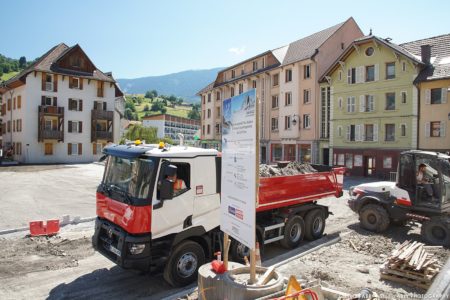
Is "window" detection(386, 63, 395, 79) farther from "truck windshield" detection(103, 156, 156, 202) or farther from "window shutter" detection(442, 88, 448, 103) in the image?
"truck windshield" detection(103, 156, 156, 202)

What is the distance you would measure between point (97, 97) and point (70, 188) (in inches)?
1182

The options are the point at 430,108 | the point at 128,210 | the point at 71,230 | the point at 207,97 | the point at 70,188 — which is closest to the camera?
the point at 128,210

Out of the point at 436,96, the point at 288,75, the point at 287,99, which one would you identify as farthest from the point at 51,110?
the point at 436,96

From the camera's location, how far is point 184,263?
7.00 m

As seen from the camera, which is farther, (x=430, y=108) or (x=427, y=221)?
(x=430, y=108)

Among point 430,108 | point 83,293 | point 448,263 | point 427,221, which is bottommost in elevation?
point 83,293

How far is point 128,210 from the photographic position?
648cm

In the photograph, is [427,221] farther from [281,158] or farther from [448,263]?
[281,158]

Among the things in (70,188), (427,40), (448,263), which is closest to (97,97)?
(70,188)

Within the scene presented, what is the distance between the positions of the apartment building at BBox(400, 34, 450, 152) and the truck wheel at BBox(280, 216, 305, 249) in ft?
71.5

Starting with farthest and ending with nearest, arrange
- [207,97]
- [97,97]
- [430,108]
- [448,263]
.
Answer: [207,97] < [97,97] < [430,108] < [448,263]

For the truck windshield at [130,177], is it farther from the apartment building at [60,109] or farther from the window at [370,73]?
the apartment building at [60,109]

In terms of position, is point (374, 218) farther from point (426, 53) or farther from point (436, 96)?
point (426, 53)

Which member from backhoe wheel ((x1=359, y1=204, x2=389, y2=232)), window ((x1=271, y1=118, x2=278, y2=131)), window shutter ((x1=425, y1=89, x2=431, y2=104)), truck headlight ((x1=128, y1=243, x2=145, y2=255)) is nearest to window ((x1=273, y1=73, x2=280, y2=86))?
window ((x1=271, y1=118, x2=278, y2=131))
